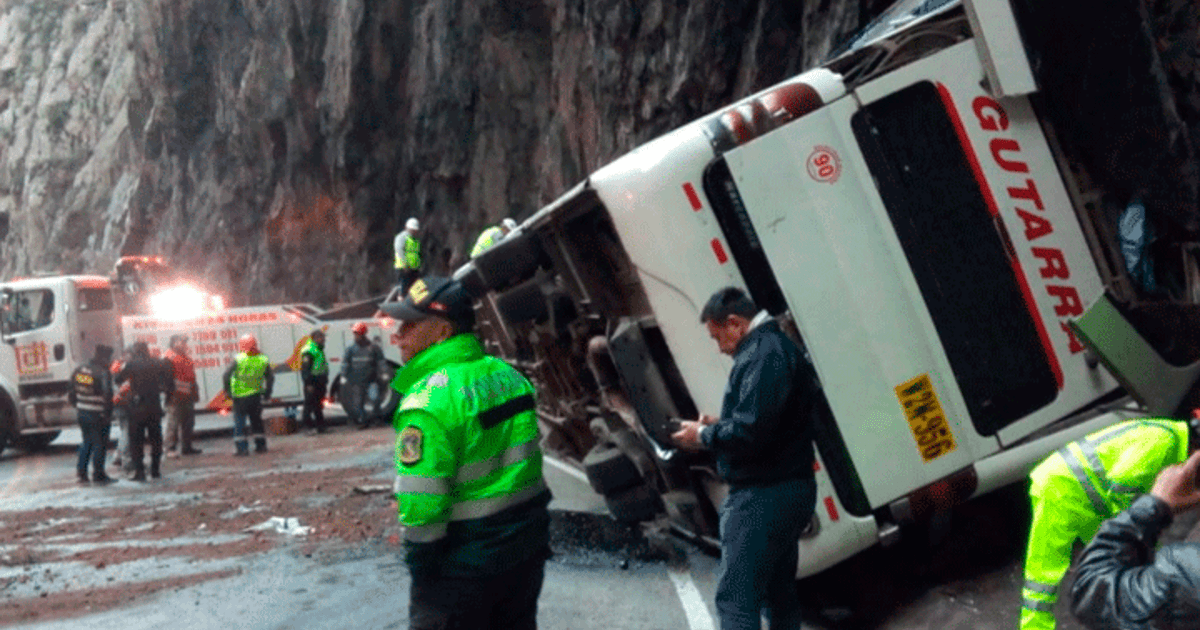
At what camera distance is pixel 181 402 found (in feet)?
47.1

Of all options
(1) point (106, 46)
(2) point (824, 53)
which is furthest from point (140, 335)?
(1) point (106, 46)

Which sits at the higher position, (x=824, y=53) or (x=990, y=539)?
(x=824, y=53)

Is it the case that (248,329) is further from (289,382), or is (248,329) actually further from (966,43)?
(966,43)

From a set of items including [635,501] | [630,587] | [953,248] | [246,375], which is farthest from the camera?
[246,375]

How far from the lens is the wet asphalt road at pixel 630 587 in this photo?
4941mm

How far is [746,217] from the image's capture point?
4.57m

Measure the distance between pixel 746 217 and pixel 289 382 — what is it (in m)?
14.4

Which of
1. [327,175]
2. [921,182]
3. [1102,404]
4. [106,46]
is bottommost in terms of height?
[1102,404]

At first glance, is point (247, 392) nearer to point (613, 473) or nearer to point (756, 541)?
point (613, 473)

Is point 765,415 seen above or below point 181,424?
below

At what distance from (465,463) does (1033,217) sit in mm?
3039

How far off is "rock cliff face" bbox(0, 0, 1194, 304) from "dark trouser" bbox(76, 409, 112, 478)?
8.23 meters

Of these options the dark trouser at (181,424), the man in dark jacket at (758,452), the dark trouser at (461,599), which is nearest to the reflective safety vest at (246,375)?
the dark trouser at (181,424)

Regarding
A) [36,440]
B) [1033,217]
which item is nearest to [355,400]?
[36,440]
